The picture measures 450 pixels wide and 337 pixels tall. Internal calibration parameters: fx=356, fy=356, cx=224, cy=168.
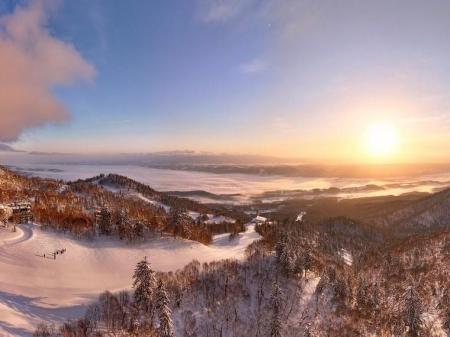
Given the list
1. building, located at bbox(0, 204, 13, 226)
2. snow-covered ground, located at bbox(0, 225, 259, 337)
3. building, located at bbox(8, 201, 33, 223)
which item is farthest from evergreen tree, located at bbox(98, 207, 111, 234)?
building, located at bbox(0, 204, 13, 226)

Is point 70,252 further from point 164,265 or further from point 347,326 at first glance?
point 347,326

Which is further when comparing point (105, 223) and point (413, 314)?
point (105, 223)

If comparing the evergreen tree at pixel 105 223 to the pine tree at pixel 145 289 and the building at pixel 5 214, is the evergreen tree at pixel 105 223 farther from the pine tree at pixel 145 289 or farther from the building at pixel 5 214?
the pine tree at pixel 145 289

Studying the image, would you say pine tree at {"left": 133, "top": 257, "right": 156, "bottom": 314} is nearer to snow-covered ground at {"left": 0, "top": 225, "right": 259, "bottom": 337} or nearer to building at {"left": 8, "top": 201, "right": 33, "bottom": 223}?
snow-covered ground at {"left": 0, "top": 225, "right": 259, "bottom": 337}

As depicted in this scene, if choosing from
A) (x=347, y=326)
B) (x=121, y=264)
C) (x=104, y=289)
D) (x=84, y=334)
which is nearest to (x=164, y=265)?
(x=121, y=264)

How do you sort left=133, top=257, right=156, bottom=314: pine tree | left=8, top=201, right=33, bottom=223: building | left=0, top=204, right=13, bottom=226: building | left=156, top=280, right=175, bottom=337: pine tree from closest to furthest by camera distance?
1. left=156, top=280, right=175, bottom=337: pine tree
2. left=133, top=257, right=156, bottom=314: pine tree
3. left=0, top=204, right=13, bottom=226: building
4. left=8, top=201, right=33, bottom=223: building

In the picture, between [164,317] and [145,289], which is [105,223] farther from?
[164,317]

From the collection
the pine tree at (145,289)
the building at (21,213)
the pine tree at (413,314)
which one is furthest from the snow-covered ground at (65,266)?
the pine tree at (413,314)

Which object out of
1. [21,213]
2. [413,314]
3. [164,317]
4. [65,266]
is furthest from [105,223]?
[413,314]
